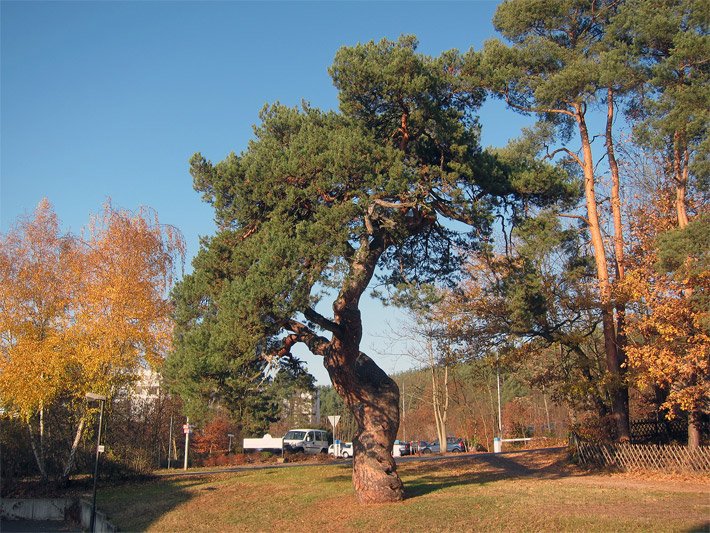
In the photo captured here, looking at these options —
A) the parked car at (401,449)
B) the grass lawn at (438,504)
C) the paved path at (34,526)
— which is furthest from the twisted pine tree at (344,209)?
the parked car at (401,449)

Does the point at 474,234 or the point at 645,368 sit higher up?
the point at 474,234

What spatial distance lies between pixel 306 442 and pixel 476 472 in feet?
78.2

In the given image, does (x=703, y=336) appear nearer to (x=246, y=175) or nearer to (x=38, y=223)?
(x=246, y=175)

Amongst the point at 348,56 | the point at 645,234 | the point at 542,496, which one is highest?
the point at 348,56

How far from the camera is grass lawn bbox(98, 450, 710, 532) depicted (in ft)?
36.6

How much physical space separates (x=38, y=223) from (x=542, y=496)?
898 inches

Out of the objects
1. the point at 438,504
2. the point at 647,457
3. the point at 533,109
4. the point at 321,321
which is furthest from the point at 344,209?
the point at 647,457

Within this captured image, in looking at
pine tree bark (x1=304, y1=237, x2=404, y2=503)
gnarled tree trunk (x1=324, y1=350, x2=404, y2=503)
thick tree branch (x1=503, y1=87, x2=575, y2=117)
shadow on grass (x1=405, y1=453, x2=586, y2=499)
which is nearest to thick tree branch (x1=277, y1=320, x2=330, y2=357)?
pine tree bark (x1=304, y1=237, x2=404, y2=503)

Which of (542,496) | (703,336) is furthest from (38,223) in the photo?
(703,336)

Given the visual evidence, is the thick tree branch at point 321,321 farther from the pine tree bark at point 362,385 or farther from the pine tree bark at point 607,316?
the pine tree bark at point 607,316

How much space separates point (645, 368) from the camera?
57.2 feet

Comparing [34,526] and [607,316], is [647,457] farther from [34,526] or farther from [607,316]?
[34,526]

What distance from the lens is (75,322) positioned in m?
21.0

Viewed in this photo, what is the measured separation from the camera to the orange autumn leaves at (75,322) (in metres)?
19.6
